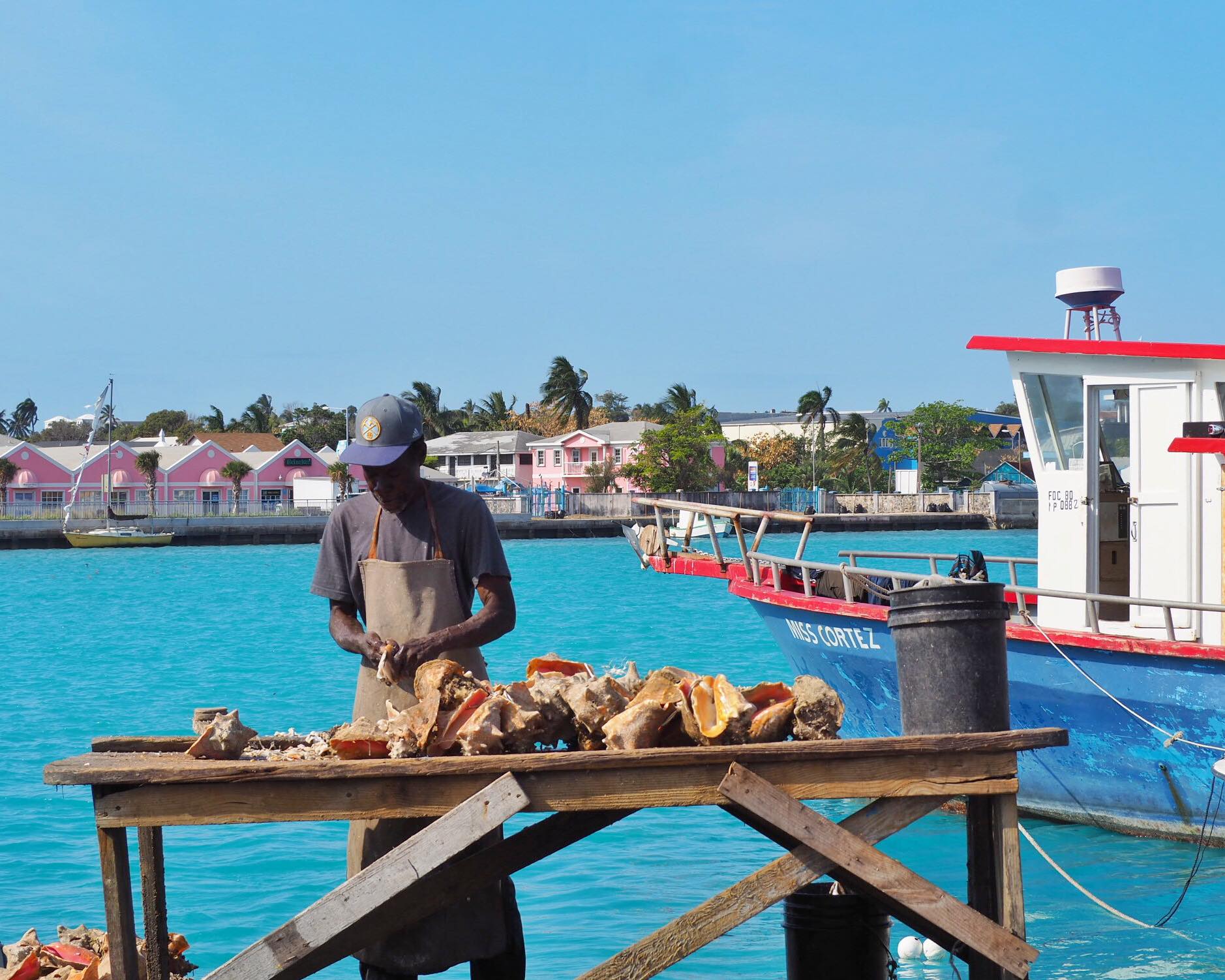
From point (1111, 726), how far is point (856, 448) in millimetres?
91044

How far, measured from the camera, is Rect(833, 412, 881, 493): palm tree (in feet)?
320

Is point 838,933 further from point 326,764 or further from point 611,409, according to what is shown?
point 611,409

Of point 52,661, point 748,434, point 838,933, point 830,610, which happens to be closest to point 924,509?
point 748,434

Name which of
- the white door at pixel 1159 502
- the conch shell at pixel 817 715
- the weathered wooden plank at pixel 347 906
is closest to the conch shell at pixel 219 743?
the weathered wooden plank at pixel 347 906

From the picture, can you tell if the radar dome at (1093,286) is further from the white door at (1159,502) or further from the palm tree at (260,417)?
the palm tree at (260,417)

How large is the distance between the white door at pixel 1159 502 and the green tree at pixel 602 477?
274ft

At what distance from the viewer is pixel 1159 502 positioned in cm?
958

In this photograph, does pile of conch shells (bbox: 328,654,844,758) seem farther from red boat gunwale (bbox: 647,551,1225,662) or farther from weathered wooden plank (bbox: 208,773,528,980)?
red boat gunwale (bbox: 647,551,1225,662)

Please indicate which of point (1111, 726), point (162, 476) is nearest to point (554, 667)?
point (1111, 726)

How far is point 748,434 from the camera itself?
11638 cm

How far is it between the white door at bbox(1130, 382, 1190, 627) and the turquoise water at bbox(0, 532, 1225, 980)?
1.90 m

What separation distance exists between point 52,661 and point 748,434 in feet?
302

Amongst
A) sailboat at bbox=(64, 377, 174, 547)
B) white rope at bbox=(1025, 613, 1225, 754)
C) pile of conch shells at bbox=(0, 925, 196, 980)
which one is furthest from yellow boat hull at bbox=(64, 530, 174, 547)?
pile of conch shells at bbox=(0, 925, 196, 980)

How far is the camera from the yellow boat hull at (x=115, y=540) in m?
73.7
